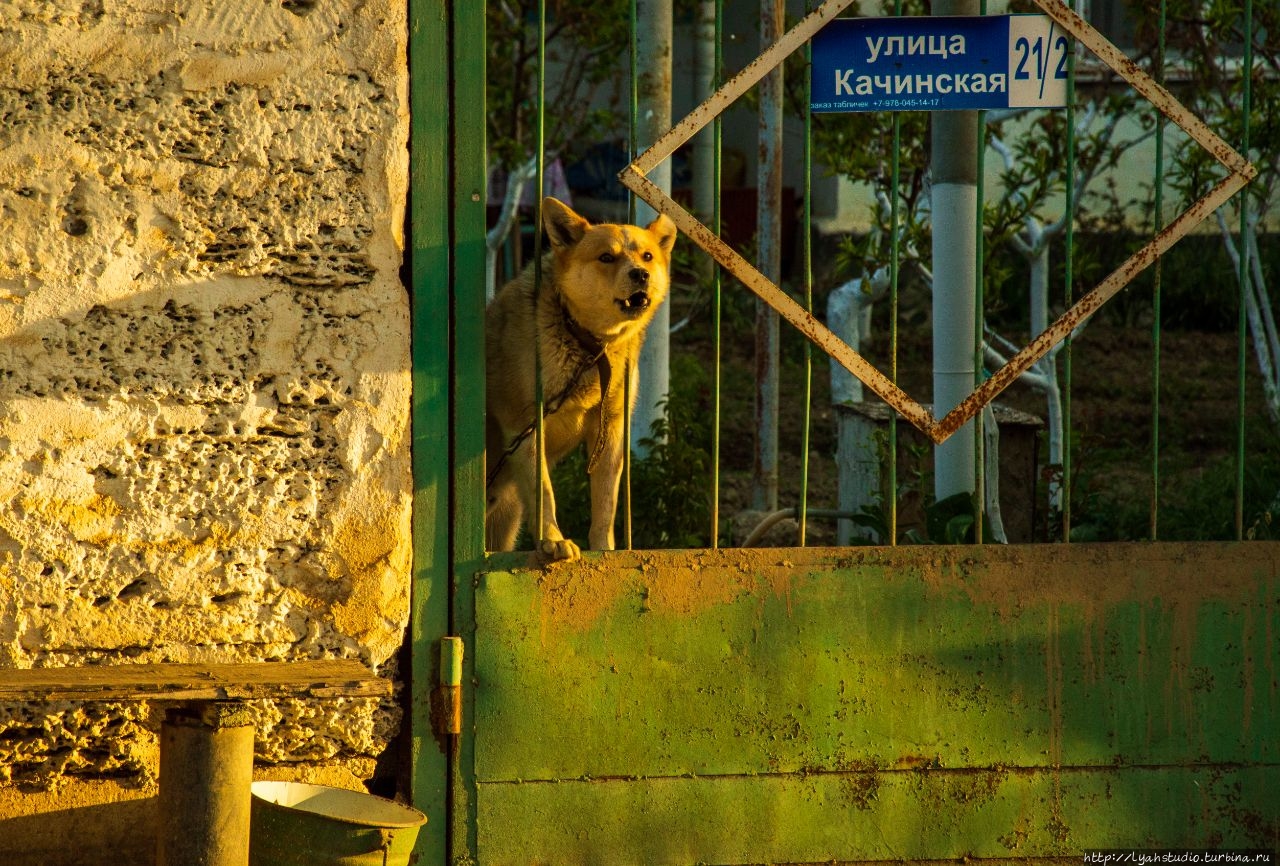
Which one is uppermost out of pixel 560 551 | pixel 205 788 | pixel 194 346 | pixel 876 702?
pixel 194 346

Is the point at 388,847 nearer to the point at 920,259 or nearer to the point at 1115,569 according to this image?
the point at 1115,569

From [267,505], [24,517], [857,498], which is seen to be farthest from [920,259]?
[24,517]

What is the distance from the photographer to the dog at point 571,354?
4.38m

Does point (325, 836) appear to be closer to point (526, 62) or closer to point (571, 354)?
point (571, 354)

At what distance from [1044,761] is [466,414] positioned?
1.84 m

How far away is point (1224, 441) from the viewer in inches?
347

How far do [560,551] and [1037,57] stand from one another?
1.84m

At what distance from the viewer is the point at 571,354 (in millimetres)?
4422

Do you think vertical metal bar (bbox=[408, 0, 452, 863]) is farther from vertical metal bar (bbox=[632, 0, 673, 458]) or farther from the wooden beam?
vertical metal bar (bbox=[632, 0, 673, 458])

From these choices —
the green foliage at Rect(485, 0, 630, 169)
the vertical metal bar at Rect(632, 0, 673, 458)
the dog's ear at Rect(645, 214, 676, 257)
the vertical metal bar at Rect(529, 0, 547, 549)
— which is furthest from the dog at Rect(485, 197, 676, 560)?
the green foliage at Rect(485, 0, 630, 169)

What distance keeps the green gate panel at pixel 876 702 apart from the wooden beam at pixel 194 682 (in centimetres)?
38

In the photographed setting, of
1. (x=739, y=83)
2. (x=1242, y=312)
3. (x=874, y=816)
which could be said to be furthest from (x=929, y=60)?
(x=874, y=816)

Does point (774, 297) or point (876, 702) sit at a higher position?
point (774, 297)

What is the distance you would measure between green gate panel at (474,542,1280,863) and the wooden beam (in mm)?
380
